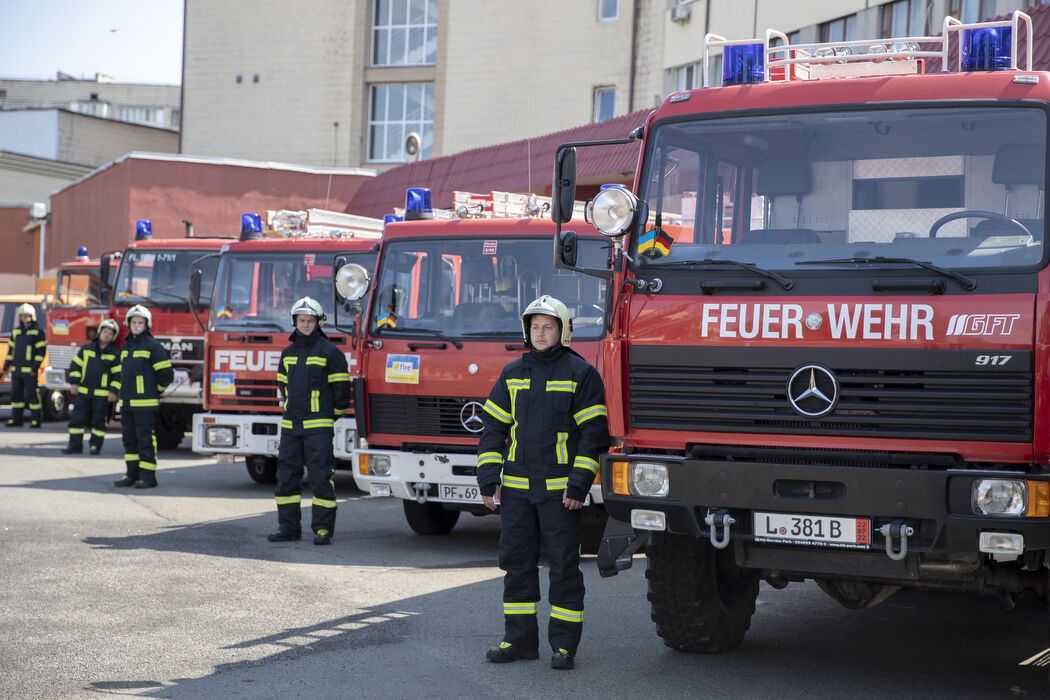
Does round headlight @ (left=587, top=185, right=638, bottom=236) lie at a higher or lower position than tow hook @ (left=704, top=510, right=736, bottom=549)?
higher

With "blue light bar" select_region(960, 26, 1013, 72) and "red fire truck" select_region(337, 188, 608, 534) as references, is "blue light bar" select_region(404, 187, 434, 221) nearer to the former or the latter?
"red fire truck" select_region(337, 188, 608, 534)

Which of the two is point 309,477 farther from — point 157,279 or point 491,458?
point 157,279

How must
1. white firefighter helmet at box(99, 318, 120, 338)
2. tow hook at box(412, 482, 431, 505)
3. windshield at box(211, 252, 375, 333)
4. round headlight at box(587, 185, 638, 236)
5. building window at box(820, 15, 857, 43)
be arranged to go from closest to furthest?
round headlight at box(587, 185, 638, 236)
tow hook at box(412, 482, 431, 505)
windshield at box(211, 252, 375, 333)
white firefighter helmet at box(99, 318, 120, 338)
building window at box(820, 15, 857, 43)

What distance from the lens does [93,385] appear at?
1711cm

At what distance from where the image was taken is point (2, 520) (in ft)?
36.8

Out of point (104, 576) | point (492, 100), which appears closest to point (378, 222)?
point (104, 576)

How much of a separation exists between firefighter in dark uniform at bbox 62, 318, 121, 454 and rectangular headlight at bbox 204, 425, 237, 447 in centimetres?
409

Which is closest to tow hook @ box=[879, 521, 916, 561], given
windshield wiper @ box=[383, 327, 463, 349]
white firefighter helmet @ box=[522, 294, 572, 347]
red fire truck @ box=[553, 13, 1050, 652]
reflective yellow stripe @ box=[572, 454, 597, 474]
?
red fire truck @ box=[553, 13, 1050, 652]

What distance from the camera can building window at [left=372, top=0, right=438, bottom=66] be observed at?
42.3m

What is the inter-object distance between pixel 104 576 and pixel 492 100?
3256 centimetres

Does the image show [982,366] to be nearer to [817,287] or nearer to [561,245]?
[817,287]

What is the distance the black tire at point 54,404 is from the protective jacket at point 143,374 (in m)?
10.2

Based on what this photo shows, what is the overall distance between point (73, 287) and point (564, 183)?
1692 cm

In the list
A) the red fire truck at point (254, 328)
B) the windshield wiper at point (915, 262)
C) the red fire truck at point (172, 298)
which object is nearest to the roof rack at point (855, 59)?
the windshield wiper at point (915, 262)
